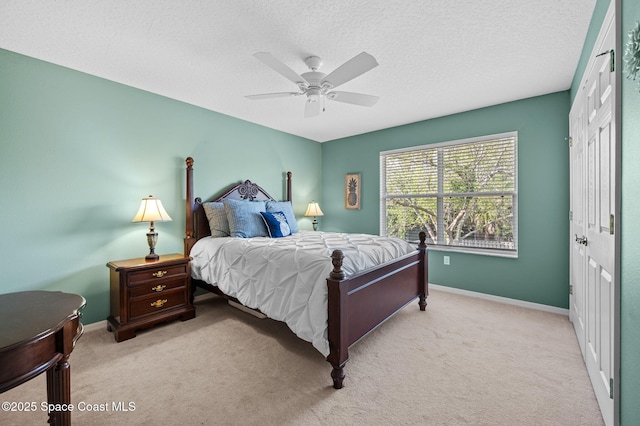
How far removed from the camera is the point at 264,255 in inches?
99.7

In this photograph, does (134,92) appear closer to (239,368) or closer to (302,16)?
(302,16)

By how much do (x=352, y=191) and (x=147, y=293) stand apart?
3530 millimetres

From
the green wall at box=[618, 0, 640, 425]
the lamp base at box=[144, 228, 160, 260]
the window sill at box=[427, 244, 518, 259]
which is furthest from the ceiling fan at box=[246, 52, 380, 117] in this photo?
the window sill at box=[427, 244, 518, 259]

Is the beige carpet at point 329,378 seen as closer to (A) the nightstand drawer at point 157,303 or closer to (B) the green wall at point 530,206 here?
(A) the nightstand drawer at point 157,303

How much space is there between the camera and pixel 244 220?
347 centimetres

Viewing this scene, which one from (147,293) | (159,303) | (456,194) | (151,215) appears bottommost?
(159,303)

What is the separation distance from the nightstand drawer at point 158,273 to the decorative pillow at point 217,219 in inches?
25.0

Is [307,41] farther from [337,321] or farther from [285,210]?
[285,210]

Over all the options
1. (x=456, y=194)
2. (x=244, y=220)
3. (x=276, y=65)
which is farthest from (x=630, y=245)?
(x=244, y=220)

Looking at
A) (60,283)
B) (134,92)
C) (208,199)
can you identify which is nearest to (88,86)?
(134,92)

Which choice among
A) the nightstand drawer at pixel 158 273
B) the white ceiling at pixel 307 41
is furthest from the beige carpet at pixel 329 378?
the white ceiling at pixel 307 41

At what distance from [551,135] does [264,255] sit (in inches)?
139

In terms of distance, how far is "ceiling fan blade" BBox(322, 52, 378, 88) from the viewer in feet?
6.26

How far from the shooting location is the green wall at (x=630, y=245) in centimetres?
112
